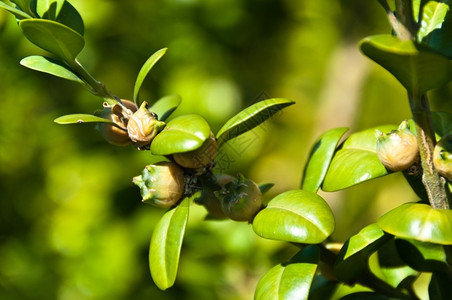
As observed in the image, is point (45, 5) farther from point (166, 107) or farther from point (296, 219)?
point (296, 219)

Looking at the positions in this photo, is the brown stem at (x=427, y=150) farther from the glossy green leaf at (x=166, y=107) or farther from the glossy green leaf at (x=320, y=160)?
Answer: the glossy green leaf at (x=166, y=107)

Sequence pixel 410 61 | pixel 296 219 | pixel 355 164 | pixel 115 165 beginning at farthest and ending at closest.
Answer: pixel 115 165
pixel 355 164
pixel 296 219
pixel 410 61

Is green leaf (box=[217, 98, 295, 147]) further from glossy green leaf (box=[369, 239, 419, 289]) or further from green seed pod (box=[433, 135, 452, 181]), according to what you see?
glossy green leaf (box=[369, 239, 419, 289])

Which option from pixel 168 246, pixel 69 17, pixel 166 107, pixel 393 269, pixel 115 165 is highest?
pixel 69 17

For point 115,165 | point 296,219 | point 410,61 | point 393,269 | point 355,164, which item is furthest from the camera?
point 115,165

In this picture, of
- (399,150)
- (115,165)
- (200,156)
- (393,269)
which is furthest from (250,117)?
(115,165)

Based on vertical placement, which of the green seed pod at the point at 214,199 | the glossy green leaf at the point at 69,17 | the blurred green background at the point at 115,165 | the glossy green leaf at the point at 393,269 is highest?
the glossy green leaf at the point at 69,17

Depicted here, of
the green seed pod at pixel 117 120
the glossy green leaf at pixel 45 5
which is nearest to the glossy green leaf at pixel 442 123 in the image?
the green seed pod at pixel 117 120
